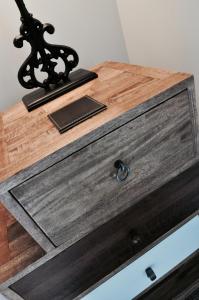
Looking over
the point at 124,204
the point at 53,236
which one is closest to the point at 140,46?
the point at 124,204

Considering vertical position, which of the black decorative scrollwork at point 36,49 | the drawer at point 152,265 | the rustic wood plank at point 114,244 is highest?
the black decorative scrollwork at point 36,49

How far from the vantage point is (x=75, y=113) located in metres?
0.57

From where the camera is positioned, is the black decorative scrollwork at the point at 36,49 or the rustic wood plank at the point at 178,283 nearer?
the black decorative scrollwork at the point at 36,49

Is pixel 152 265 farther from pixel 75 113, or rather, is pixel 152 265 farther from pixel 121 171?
pixel 75 113

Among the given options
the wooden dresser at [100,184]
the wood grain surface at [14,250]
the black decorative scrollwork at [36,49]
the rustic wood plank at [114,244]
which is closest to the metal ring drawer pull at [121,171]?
the wooden dresser at [100,184]

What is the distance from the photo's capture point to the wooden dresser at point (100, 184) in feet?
1.57

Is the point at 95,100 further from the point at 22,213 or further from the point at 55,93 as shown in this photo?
the point at 22,213

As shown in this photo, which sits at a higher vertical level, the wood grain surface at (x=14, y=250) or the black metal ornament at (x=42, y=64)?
the black metal ornament at (x=42, y=64)

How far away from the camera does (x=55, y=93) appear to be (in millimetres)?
707

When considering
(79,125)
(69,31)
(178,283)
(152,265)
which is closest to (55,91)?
(79,125)

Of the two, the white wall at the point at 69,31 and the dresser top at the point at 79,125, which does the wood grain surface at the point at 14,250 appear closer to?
the dresser top at the point at 79,125

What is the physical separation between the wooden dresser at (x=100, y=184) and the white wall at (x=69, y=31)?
11.7 inches

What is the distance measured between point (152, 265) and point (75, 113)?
1.56ft

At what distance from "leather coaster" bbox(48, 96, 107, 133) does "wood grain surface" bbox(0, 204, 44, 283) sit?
0.28 meters
